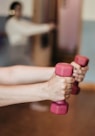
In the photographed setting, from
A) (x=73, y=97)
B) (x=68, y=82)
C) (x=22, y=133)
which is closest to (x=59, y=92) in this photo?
(x=68, y=82)

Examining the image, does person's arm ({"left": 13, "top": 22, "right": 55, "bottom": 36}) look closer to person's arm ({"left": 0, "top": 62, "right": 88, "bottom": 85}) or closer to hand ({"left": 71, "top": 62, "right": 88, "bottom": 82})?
person's arm ({"left": 0, "top": 62, "right": 88, "bottom": 85})

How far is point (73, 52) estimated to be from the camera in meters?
2.99

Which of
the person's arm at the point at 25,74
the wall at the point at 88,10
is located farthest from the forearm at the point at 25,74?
the wall at the point at 88,10

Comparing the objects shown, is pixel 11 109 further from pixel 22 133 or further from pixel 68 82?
pixel 68 82

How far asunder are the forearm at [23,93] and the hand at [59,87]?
0.06ft

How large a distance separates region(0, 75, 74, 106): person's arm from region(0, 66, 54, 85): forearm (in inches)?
8.1

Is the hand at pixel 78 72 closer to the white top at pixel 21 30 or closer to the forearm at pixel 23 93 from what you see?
the forearm at pixel 23 93

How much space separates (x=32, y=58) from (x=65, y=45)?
0.38 metres

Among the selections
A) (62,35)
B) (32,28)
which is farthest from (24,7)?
(62,35)

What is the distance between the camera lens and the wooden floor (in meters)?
2.04

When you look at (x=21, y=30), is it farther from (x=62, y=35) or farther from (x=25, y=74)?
(x=25, y=74)

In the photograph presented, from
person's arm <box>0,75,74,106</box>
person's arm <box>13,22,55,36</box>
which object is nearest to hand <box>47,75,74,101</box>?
person's arm <box>0,75,74,106</box>

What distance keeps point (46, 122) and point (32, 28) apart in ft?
3.72

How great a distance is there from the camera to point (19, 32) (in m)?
2.93
